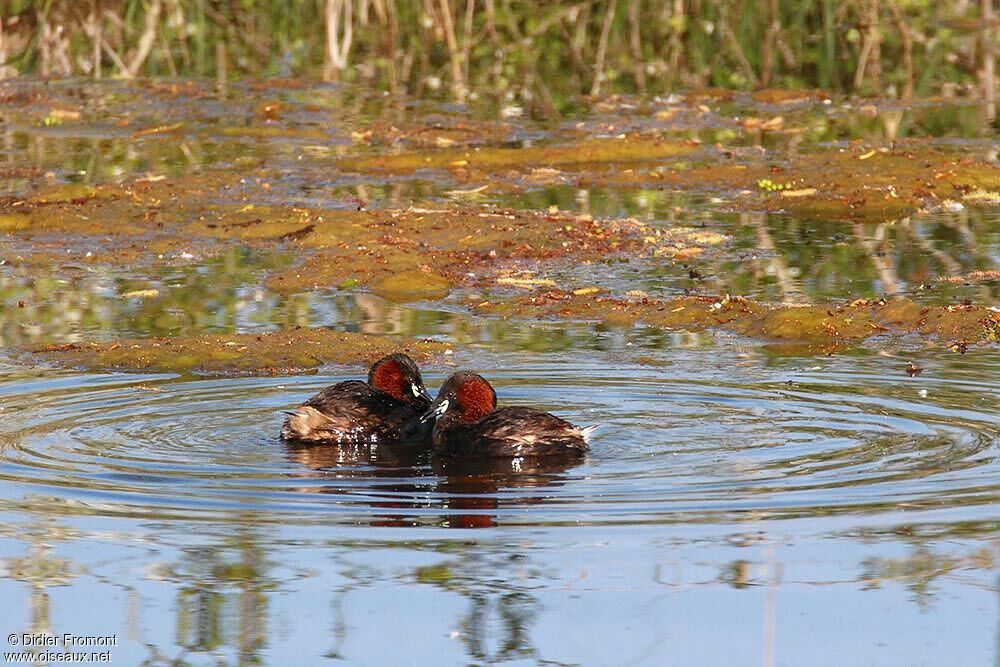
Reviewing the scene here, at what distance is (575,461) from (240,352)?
2854 mm

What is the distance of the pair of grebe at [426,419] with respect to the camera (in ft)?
30.2

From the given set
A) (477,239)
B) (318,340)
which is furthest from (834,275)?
(318,340)

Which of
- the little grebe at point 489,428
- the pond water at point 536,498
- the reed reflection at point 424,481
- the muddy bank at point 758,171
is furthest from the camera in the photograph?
the muddy bank at point 758,171

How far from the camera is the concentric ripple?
8039mm

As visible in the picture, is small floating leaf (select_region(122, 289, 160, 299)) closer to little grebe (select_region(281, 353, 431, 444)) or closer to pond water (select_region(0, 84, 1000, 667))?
pond water (select_region(0, 84, 1000, 667))

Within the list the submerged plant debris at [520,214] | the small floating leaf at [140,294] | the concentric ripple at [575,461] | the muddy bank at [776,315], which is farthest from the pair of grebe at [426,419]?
the small floating leaf at [140,294]

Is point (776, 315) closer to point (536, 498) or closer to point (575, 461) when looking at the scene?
point (575, 461)

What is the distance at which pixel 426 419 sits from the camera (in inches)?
389

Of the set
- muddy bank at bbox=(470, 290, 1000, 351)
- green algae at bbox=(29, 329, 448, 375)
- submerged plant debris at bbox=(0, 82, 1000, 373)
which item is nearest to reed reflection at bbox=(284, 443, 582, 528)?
green algae at bbox=(29, 329, 448, 375)

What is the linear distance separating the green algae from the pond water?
19cm

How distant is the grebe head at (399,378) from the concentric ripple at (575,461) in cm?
46

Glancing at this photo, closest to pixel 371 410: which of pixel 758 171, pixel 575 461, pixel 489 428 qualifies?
pixel 489 428

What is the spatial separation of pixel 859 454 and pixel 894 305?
131 inches

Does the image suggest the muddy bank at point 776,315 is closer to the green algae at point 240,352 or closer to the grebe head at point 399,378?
the green algae at point 240,352
